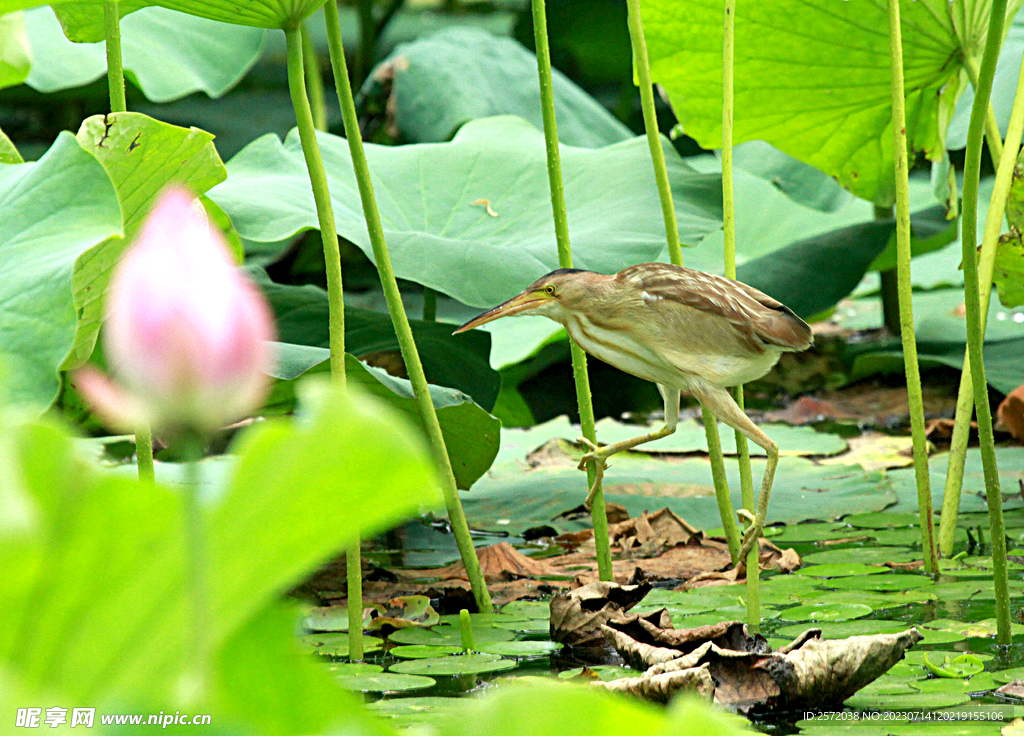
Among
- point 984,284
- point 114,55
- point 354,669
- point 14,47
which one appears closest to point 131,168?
point 114,55

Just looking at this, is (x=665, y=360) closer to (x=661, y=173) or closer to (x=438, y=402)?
(x=661, y=173)

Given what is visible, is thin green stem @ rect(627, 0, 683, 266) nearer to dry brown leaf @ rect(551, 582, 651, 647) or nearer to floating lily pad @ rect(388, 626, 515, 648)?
dry brown leaf @ rect(551, 582, 651, 647)

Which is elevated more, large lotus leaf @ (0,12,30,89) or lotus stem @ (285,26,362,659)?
large lotus leaf @ (0,12,30,89)

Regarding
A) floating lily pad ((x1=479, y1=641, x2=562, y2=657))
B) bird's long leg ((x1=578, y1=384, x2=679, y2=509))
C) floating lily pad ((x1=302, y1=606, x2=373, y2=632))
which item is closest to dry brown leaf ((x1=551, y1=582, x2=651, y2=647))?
floating lily pad ((x1=479, y1=641, x2=562, y2=657))

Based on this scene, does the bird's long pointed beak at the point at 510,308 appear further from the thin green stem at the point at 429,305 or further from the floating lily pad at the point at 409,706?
the thin green stem at the point at 429,305

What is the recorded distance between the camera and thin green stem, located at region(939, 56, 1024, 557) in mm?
1872

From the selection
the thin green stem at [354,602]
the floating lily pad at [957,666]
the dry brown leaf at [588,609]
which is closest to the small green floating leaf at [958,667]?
the floating lily pad at [957,666]

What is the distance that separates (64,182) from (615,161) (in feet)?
5.86

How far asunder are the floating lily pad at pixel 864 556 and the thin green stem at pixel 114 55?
4.89 ft

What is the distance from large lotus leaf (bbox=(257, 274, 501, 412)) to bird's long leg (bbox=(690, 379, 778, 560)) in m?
1.19

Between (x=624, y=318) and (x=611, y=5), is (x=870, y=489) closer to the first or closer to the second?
(x=624, y=318)

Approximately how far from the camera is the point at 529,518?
2459 mm

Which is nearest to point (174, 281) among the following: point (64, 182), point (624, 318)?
point (64, 182)

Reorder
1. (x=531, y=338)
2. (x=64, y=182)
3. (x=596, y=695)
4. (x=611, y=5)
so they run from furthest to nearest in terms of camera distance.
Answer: (x=611, y=5), (x=531, y=338), (x=64, y=182), (x=596, y=695)
